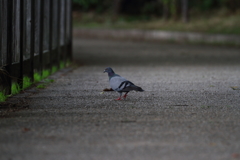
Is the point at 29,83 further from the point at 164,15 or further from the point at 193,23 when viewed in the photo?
the point at 164,15

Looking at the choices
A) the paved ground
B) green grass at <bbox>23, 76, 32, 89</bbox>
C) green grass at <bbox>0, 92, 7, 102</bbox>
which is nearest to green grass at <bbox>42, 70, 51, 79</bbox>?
the paved ground

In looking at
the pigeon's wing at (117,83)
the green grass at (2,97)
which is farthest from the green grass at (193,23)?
the green grass at (2,97)

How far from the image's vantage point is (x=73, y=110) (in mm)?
7582

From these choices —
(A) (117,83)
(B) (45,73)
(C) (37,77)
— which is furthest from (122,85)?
(B) (45,73)

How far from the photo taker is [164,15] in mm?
42188

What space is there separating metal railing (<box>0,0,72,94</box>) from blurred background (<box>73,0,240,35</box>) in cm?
1021

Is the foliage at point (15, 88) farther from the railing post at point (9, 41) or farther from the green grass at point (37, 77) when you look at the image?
the green grass at point (37, 77)

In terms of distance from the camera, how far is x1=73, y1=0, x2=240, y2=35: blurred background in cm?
3325

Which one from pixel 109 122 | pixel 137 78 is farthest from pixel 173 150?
pixel 137 78

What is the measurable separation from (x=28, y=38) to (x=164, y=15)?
32.1 metres

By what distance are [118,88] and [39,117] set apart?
1.69 metres

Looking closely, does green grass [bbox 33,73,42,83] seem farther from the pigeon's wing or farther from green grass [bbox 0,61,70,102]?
the pigeon's wing

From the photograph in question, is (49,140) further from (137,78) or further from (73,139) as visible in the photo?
(137,78)

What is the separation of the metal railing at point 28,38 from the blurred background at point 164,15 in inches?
402
